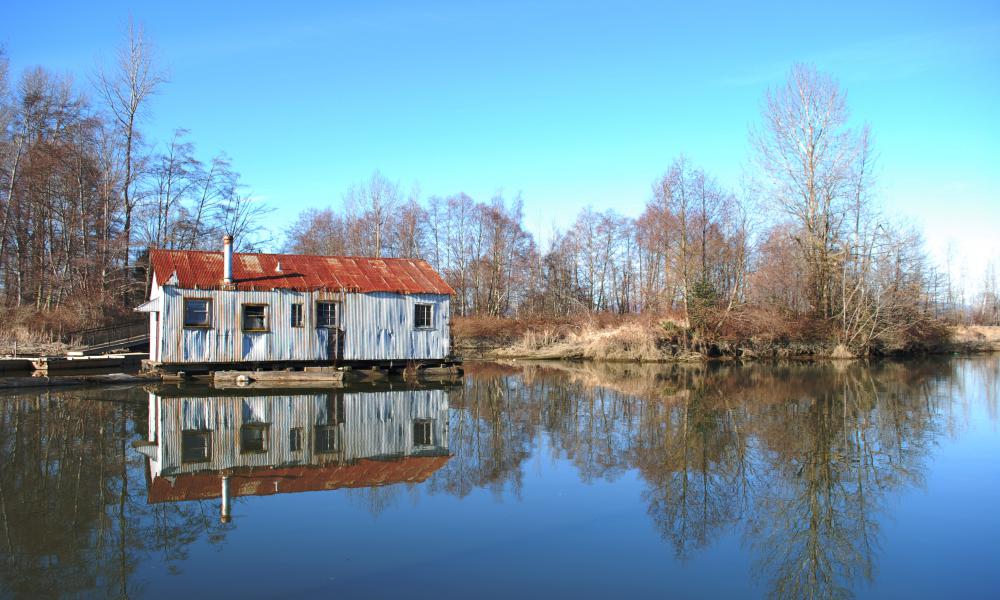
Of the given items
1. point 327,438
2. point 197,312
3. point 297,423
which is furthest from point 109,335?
point 327,438

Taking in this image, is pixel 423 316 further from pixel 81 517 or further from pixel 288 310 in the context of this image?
pixel 81 517

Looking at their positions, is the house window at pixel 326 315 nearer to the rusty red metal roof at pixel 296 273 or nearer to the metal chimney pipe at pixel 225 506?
the rusty red metal roof at pixel 296 273

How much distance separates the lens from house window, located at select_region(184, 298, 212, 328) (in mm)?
20547

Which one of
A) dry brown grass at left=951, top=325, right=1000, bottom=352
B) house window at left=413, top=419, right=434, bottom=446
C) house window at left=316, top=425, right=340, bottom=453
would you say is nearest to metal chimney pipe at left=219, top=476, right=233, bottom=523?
house window at left=316, top=425, right=340, bottom=453

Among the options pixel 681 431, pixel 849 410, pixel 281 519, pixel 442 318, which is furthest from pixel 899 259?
pixel 281 519

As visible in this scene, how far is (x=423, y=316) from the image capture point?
23.9m

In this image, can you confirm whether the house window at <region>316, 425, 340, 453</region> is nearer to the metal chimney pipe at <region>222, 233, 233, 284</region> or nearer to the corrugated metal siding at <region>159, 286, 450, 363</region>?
the corrugated metal siding at <region>159, 286, 450, 363</region>

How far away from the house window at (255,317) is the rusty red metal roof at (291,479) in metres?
12.2

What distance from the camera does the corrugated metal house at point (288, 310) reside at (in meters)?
20.6

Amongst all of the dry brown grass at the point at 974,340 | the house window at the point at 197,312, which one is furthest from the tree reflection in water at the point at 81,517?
the dry brown grass at the point at 974,340

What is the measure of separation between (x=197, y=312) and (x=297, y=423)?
9.06 metres

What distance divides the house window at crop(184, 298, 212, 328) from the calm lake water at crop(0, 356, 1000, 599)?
14.4 ft

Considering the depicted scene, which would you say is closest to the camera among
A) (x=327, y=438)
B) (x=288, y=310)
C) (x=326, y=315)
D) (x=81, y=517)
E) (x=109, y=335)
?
(x=81, y=517)

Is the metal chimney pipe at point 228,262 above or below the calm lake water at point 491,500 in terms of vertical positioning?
above
